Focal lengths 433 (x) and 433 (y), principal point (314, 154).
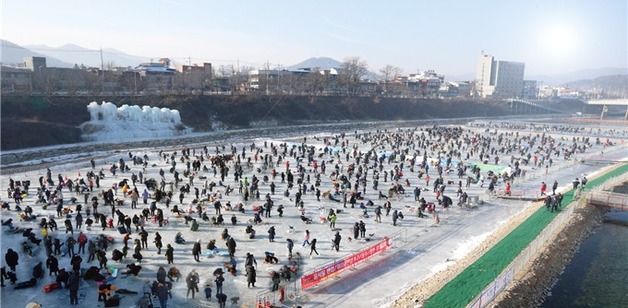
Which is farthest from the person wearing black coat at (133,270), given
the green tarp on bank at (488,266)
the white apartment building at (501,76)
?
the white apartment building at (501,76)

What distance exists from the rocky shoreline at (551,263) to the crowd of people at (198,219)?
4.64 metres

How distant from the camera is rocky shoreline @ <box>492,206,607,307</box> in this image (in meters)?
12.4

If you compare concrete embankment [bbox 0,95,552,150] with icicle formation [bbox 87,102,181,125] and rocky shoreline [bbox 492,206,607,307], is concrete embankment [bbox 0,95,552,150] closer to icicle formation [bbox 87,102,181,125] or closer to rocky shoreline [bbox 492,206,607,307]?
icicle formation [bbox 87,102,181,125]

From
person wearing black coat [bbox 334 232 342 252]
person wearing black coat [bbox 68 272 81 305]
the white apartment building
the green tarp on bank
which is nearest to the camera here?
person wearing black coat [bbox 68 272 81 305]

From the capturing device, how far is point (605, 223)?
2172 centimetres

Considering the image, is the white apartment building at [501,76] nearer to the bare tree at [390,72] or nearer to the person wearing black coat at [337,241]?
the bare tree at [390,72]

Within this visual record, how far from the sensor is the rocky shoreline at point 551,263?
12.4 m

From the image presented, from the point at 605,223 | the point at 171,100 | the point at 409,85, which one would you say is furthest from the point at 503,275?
the point at 409,85

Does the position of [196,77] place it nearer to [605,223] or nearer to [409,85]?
[409,85]

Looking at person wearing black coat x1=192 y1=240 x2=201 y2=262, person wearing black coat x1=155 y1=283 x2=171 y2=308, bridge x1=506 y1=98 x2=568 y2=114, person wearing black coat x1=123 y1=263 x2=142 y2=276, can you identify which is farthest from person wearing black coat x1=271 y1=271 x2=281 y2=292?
bridge x1=506 y1=98 x2=568 y2=114

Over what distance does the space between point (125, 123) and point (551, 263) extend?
40651 millimetres

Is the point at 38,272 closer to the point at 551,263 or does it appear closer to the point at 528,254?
the point at 528,254

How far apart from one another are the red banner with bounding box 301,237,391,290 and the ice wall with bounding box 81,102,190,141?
3511cm

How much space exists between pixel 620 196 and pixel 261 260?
19.5 m
